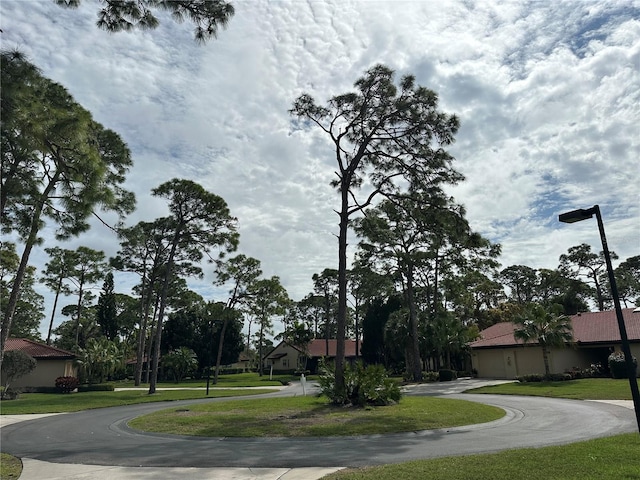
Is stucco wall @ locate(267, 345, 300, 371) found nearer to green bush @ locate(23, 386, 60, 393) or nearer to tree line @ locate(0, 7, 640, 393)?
tree line @ locate(0, 7, 640, 393)

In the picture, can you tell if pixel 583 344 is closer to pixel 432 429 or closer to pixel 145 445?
pixel 432 429

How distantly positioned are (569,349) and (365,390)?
75.1ft

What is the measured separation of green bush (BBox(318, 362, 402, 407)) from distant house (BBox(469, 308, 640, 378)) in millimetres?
19725

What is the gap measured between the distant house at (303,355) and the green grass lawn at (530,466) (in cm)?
5247

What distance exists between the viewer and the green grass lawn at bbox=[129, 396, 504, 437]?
12203 millimetres

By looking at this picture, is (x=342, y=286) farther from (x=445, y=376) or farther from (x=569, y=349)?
(x=569, y=349)

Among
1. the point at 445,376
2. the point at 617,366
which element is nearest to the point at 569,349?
the point at 617,366

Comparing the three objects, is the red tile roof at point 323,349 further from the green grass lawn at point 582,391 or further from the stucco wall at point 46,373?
the green grass lawn at point 582,391

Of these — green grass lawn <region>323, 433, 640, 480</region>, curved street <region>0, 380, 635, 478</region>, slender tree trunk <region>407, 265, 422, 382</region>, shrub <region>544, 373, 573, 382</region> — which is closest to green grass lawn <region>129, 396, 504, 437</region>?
curved street <region>0, 380, 635, 478</region>

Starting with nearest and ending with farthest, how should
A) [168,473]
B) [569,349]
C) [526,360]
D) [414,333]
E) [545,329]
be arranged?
[168,473]
[545,329]
[569,349]
[526,360]
[414,333]

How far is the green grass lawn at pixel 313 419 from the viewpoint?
12.2m

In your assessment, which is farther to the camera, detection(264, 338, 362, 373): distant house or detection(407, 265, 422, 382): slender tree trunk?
detection(264, 338, 362, 373): distant house

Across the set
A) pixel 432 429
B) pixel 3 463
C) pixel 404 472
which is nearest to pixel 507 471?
pixel 404 472

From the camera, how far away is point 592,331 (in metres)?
34.2
